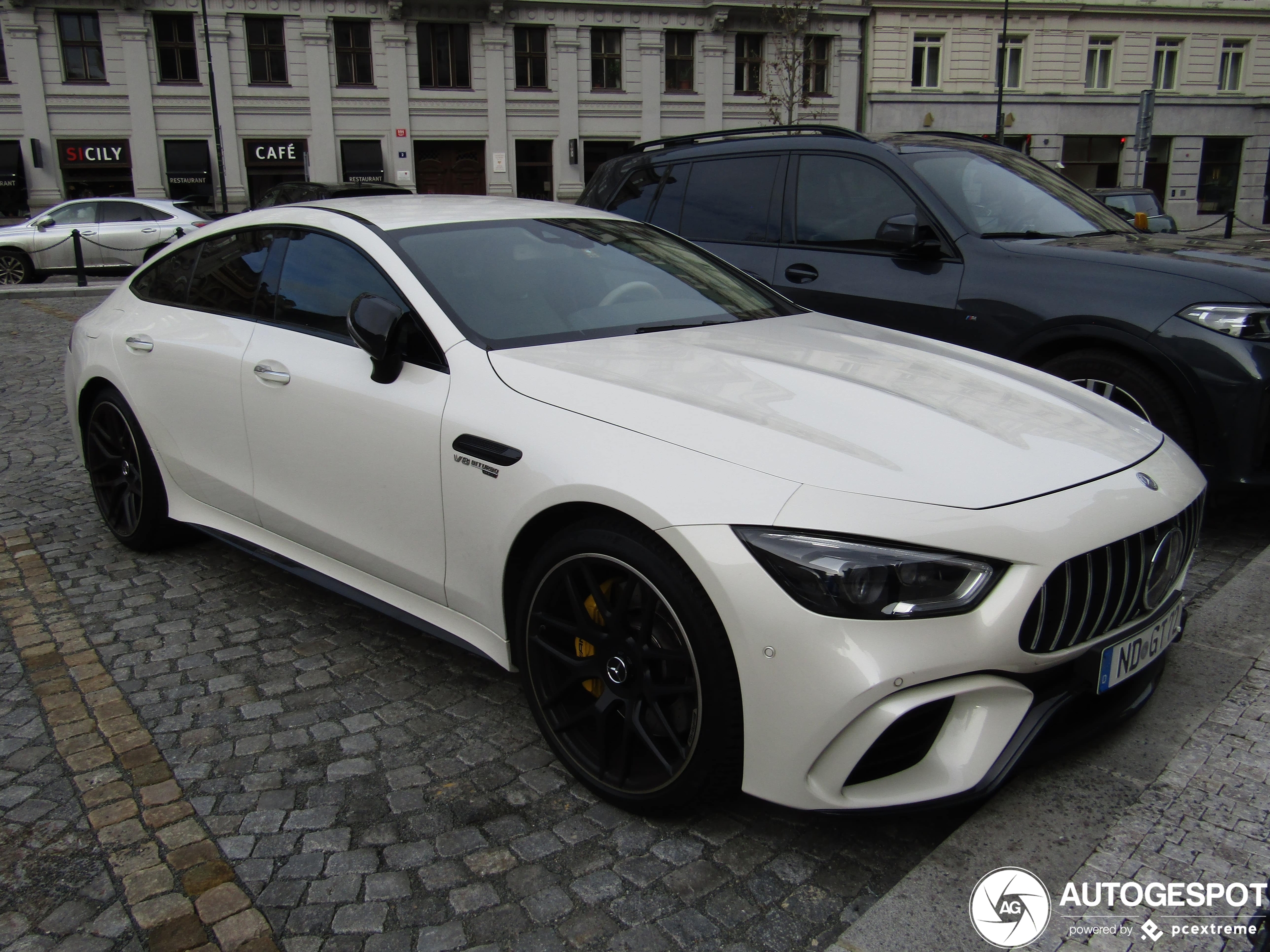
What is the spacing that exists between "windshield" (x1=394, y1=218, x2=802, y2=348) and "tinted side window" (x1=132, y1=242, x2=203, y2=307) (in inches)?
55.1

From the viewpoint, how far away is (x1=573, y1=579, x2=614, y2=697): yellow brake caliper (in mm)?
2559

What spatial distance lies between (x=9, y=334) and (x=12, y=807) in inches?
409

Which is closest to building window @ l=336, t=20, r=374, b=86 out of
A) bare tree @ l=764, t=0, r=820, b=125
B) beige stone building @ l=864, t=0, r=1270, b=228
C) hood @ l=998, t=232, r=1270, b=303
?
bare tree @ l=764, t=0, r=820, b=125

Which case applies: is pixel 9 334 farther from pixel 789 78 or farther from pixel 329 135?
pixel 789 78

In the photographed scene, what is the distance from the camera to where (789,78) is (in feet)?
115

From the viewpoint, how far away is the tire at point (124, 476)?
4375 mm

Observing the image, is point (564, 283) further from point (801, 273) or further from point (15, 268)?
point (15, 268)

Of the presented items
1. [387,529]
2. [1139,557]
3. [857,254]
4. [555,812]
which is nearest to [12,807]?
[387,529]

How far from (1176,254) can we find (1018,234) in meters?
0.72

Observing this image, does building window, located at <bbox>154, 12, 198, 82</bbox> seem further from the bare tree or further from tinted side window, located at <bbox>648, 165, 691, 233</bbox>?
tinted side window, located at <bbox>648, 165, 691, 233</bbox>

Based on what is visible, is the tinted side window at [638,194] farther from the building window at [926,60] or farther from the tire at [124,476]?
the building window at [926,60]

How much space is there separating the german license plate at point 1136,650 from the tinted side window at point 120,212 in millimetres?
19737

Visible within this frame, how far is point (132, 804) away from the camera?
2.70m

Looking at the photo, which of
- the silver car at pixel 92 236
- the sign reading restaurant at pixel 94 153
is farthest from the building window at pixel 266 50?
the silver car at pixel 92 236
